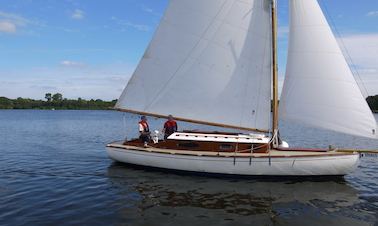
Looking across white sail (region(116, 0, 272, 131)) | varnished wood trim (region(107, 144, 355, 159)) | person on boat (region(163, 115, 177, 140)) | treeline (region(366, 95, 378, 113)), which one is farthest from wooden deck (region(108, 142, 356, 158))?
treeline (region(366, 95, 378, 113))

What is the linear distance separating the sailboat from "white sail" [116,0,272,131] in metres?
0.06

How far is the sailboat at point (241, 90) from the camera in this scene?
1819 centimetres

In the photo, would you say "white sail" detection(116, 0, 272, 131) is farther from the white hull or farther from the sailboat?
the white hull

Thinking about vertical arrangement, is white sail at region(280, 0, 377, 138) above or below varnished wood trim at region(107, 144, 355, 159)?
above

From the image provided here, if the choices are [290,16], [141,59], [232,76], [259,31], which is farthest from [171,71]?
[290,16]

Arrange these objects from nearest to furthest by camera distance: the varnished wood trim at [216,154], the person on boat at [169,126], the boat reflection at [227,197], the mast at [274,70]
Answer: the boat reflection at [227,197], the varnished wood trim at [216,154], the mast at [274,70], the person on boat at [169,126]

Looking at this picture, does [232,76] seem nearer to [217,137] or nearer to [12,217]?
[217,137]

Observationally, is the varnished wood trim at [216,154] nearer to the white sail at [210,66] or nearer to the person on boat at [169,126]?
the person on boat at [169,126]

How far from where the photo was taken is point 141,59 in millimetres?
22016

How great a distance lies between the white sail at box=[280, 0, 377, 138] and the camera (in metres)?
17.7

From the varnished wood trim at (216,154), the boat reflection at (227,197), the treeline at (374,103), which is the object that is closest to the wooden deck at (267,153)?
the varnished wood trim at (216,154)

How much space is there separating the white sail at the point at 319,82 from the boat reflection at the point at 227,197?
3.33 metres

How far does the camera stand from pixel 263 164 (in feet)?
60.9

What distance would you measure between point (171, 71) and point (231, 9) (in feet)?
15.9
